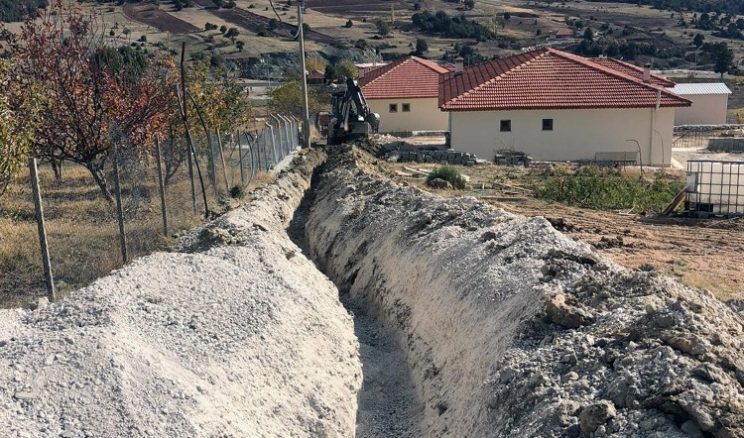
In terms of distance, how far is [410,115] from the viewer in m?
41.8

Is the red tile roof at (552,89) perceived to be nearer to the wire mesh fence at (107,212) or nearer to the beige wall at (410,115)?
the beige wall at (410,115)

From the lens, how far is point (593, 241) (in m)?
14.2

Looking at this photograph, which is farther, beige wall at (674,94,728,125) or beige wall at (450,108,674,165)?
beige wall at (674,94,728,125)

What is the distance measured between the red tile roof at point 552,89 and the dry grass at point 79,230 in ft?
43.3

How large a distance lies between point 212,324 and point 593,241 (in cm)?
809

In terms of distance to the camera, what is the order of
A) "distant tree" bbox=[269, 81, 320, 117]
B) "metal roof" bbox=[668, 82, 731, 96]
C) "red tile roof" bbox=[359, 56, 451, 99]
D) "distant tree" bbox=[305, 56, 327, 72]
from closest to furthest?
1. "red tile roof" bbox=[359, 56, 451, 99]
2. "distant tree" bbox=[269, 81, 320, 117]
3. "metal roof" bbox=[668, 82, 731, 96]
4. "distant tree" bbox=[305, 56, 327, 72]

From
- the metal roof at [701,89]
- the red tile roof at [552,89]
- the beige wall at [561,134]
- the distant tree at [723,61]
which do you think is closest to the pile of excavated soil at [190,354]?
the beige wall at [561,134]

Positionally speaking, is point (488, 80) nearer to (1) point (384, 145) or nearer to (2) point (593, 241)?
(1) point (384, 145)

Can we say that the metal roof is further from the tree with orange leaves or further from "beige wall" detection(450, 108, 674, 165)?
the tree with orange leaves

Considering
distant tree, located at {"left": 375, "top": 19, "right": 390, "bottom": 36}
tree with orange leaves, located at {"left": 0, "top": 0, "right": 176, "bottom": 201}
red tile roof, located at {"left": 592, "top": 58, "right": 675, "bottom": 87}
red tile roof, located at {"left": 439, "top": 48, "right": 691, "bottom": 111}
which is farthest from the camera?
distant tree, located at {"left": 375, "top": 19, "right": 390, "bottom": 36}

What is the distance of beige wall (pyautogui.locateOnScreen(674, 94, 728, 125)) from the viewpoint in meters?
44.2

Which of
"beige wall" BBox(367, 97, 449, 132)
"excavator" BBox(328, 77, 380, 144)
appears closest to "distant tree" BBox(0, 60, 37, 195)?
"excavator" BBox(328, 77, 380, 144)

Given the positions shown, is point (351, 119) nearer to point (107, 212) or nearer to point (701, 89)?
point (107, 212)

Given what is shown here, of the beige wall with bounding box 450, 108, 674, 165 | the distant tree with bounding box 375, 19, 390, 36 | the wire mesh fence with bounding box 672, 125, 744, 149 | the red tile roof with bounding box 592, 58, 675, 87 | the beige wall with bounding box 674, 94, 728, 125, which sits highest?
the distant tree with bounding box 375, 19, 390, 36
